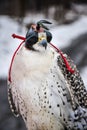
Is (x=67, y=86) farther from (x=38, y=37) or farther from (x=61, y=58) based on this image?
(x=38, y=37)

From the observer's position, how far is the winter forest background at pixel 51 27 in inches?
349

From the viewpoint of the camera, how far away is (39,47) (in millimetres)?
3102

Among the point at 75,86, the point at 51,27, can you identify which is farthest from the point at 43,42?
the point at 51,27

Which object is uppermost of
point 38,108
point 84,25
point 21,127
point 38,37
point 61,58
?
point 38,37

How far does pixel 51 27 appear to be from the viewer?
14445mm

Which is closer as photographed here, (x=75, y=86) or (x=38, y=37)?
(x=38, y=37)

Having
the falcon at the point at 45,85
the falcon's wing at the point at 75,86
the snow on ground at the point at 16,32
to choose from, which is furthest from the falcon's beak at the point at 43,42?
the snow on ground at the point at 16,32

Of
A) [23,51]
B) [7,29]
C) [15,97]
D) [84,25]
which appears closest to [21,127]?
[15,97]

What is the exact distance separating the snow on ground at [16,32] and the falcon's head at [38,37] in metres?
6.15

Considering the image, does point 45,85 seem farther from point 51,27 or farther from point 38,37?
point 51,27

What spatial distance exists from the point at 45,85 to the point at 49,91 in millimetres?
56

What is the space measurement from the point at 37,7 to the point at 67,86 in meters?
14.5

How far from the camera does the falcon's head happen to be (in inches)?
121

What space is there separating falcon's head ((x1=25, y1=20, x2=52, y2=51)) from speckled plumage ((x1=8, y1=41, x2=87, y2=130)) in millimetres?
35
